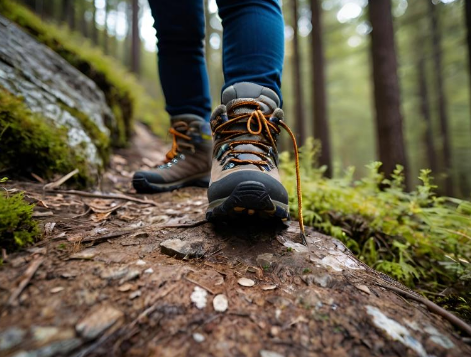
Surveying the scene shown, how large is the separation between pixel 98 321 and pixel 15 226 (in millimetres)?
541

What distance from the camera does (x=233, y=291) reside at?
815 millimetres

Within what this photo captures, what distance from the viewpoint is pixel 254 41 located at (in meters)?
1.32

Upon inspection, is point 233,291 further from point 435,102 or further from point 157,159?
point 435,102

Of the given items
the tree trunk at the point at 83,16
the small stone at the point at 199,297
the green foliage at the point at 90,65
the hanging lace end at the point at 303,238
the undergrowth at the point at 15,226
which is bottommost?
the small stone at the point at 199,297

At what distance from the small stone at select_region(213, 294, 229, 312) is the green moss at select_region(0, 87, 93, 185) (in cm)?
156

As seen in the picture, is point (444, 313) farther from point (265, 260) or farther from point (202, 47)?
point (202, 47)

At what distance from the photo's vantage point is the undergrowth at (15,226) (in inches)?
33.2

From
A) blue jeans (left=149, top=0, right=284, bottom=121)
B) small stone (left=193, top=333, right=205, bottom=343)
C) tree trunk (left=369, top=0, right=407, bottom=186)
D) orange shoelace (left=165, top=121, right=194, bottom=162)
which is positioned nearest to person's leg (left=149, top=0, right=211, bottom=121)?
blue jeans (left=149, top=0, right=284, bottom=121)

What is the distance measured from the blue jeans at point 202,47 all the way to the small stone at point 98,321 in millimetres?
1153

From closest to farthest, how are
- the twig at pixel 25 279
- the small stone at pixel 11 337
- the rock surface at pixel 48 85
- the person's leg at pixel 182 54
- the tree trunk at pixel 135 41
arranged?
the small stone at pixel 11 337, the twig at pixel 25 279, the person's leg at pixel 182 54, the rock surface at pixel 48 85, the tree trunk at pixel 135 41

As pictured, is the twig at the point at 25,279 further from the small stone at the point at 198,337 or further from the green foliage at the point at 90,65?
the green foliage at the point at 90,65

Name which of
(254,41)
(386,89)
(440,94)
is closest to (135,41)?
(386,89)

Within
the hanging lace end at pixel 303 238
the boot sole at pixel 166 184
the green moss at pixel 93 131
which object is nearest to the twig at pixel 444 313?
the hanging lace end at pixel 303 238

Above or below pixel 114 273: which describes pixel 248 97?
above
